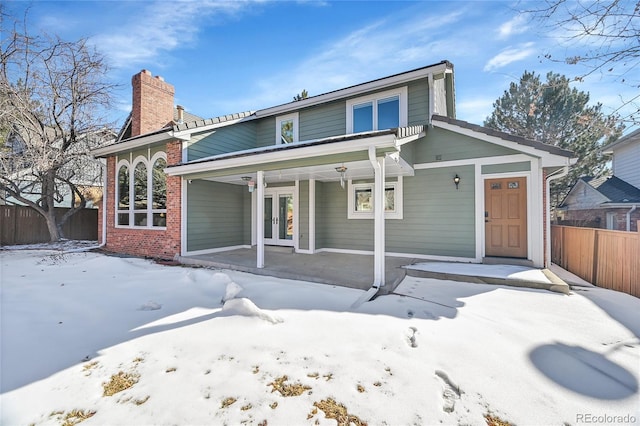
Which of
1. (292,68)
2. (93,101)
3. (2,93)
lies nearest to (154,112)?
(93,101)

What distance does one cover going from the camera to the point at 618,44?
3.78 m

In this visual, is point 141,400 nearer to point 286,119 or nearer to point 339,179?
point 339,179

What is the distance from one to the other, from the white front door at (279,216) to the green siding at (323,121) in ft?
7.11

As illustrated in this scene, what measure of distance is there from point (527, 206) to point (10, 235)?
59.9ft

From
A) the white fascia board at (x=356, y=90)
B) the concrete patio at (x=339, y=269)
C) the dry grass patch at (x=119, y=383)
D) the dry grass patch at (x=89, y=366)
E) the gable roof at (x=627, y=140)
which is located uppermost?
the white fascia board at (x=356, y=90)

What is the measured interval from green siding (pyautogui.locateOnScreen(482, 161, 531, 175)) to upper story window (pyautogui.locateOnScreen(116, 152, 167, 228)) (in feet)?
30.3

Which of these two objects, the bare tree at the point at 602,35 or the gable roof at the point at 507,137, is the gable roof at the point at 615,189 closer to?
the gable roof at the point at 507,137

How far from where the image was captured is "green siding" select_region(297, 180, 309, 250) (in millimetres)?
8906

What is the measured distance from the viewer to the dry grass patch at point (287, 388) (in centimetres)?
221

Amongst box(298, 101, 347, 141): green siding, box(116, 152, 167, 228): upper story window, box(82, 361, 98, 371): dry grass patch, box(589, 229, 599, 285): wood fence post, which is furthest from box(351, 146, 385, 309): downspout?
box(116, 152, 167, 228): upper story window

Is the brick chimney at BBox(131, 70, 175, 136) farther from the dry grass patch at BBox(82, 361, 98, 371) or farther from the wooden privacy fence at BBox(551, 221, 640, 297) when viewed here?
the wooden privacy fence at BBox(551, 221, 640, 297)

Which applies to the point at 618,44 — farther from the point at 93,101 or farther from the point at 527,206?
the point at 93,101

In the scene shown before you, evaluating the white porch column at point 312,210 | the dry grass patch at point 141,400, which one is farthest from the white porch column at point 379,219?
the white porch column at point 312,210

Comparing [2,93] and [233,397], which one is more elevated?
[2,93]
